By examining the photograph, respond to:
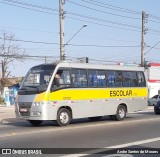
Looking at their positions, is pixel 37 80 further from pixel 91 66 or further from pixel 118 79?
pixel 118 79

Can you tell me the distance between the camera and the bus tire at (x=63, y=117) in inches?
757

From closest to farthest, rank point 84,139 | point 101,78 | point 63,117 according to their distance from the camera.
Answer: point 84,139
point 63,117
point 101,78

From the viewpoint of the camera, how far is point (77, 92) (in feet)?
66.3

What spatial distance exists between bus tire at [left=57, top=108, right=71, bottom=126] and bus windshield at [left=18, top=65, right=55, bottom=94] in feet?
4.67

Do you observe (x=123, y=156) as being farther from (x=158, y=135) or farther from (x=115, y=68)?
(x=115, y=68)

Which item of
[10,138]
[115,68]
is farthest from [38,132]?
[115,68]

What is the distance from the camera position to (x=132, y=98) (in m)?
23.6

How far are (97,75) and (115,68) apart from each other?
1.73m

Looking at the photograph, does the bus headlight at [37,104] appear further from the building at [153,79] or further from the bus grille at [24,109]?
the building at [153,79]

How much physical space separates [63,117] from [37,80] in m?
2.08

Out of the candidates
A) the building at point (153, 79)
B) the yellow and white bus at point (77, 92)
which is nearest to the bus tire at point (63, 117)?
the yellow and white bus at point (77, 92)

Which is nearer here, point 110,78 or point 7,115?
point 110,78

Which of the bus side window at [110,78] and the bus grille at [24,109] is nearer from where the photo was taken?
the bus grille at [24,109]

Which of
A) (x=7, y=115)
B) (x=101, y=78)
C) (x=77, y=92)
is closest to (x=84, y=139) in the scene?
(x=77, y=92)
